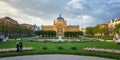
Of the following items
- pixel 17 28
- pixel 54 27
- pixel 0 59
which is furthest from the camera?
pixel 54 27

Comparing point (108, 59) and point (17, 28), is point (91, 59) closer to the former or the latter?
point (108, 59)

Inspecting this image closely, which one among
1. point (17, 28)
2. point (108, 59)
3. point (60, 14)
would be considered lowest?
point (108, 59)

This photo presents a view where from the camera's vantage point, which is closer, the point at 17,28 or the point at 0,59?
the point at 0,59

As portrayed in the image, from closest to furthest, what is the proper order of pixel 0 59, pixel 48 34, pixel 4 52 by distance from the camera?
pixel 0 59 → pixel 4 52 → pixel 48 34

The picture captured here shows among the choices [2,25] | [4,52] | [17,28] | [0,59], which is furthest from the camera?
[17,28]

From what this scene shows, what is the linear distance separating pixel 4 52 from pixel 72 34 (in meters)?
86.8

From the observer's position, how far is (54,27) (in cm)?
12494

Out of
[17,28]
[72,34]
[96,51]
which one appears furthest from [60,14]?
[96,51]

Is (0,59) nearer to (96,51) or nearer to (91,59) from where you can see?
(91,59)

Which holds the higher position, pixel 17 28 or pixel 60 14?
pixel 60 14

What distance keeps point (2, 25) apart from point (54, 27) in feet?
210

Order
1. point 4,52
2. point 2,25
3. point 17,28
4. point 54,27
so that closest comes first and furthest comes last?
point 4,52 < point 2,25 < point 17,28 < point 54,27

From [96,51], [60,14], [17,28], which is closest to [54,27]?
[60,14]

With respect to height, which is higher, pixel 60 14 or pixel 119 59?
pixel 60 14
